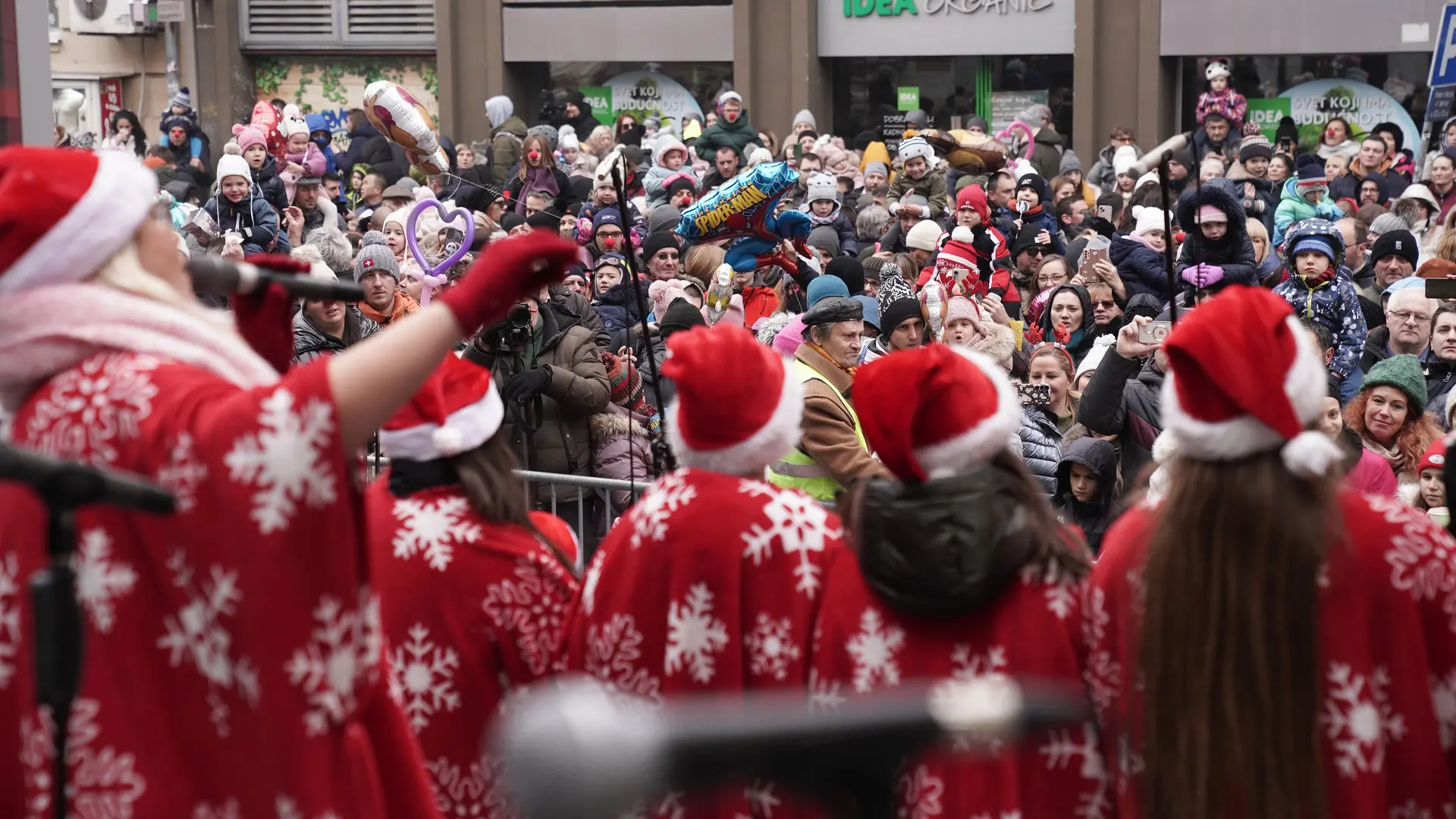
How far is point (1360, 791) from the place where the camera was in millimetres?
2779

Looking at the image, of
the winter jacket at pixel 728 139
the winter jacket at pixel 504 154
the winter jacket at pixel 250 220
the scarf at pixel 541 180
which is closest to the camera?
the winter jacket at pixel 250 220

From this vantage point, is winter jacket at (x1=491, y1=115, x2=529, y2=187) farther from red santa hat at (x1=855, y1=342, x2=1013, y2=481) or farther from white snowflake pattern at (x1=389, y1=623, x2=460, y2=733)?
red santa hat at (x1=855, y1=342, x2=1013, y2=481)

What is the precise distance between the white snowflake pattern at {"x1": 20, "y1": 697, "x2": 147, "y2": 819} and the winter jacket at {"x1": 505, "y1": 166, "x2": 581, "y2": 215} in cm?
1182

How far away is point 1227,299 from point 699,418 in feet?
3.26

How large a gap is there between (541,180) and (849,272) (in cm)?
584

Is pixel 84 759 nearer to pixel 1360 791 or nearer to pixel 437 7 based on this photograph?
pixel 1360 791

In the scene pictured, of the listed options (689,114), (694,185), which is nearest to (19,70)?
(694,185)

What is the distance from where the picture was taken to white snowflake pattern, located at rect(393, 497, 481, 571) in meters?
3.52

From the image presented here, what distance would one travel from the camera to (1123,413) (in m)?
6.30

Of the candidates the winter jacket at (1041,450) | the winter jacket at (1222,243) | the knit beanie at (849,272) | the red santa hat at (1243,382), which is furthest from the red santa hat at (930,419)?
the knit beanie at (849,272)

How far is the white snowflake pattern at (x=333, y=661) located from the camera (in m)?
2.41

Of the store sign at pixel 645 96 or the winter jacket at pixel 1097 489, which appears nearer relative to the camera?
the winter jacket at pixel 1097 489

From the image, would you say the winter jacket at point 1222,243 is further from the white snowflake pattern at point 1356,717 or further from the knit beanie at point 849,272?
the white snowflake pattern at point 1356,717

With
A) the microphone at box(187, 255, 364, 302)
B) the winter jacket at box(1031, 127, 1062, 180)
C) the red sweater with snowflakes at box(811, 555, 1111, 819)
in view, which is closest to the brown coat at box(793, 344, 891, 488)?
the red sweater with snowflakes at box(811, 555, 1111, 819)
